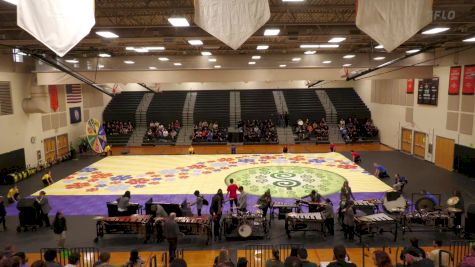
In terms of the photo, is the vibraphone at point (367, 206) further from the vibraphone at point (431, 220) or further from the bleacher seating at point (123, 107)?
the bleacher seating at point (123, 107)

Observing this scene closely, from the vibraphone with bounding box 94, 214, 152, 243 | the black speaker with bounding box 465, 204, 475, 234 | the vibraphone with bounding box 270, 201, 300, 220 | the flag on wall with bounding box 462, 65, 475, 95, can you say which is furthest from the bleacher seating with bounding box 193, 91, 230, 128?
the black speaker with bounding box 465, 204, 475, 234

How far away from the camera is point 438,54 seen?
21.4 metres

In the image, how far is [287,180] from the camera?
18.3m

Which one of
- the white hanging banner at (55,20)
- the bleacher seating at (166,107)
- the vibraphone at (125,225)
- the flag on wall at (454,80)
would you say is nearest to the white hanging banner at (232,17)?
the white hanging banner at (55,20)

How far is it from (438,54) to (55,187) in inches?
892

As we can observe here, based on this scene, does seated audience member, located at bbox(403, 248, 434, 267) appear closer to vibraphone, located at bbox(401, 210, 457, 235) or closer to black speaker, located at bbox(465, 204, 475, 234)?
vibraphone, located at bbox(401, 210, 457, 235)

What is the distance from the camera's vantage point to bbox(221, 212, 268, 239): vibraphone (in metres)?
11.1

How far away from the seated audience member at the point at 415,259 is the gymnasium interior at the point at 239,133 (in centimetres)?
10

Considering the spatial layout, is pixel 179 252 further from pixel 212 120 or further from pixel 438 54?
pixel 212 120

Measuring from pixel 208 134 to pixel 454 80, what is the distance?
1888 centimetres

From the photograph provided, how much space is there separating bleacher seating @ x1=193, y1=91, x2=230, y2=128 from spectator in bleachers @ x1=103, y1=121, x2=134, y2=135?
6382 mm

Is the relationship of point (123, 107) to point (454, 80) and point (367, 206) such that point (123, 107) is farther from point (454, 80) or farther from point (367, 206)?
point (367, 206)

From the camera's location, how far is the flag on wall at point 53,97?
79.2 feet

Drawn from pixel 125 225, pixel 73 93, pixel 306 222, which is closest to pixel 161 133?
pixel 73 93
